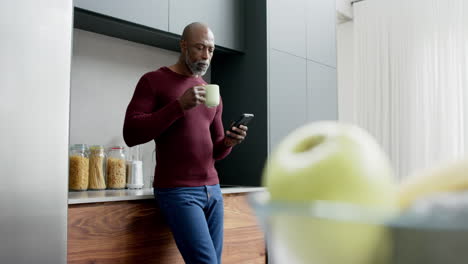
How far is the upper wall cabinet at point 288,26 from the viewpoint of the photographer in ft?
9.55

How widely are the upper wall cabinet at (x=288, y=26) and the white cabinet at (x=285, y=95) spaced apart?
0.06 m

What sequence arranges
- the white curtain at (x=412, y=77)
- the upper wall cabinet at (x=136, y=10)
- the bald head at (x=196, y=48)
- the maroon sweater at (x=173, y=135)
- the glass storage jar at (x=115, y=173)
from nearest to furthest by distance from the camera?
the maroon sweater at (x=173, y=135), the bald head at (x=196, y=48), the upper wall cabinet at (x=136, y=10), the glass storage jar at (x=115, y=173), the white curtain at (x=412, y=77)

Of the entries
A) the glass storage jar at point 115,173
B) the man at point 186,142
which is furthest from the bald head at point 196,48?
the glass storage jar at point 115,173

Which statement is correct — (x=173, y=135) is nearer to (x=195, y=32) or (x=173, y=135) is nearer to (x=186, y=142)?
(x=186, y=142)

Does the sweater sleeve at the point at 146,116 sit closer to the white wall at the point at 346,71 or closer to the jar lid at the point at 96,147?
the jar lid at the point at 96,147

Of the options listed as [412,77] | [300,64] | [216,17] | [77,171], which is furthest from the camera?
[412,77]

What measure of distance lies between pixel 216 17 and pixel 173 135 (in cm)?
117

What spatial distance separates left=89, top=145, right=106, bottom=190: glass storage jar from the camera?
2.27 m

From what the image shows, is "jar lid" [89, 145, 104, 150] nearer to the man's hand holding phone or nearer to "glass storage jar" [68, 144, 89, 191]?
"glass storage jar" [68, 144, 89, 191]

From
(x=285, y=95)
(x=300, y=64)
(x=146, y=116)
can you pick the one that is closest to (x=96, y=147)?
(x=146, y=116)

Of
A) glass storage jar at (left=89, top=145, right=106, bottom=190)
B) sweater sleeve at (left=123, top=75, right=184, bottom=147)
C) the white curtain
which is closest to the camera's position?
sweater sleeve at (left=123, top=75, right=184, bottom=147)

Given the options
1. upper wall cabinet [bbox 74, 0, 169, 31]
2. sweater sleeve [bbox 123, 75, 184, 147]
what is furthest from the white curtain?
sweater sleeve [bbox 123, 75, 184, 147]

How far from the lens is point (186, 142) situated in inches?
73.3

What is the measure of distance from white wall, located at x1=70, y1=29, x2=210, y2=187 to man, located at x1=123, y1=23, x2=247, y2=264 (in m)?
0.71
